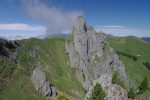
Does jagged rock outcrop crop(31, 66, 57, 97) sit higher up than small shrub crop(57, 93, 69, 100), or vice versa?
jagged rock outcrop crop(31, 66, 57, 97)

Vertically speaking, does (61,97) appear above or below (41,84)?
below

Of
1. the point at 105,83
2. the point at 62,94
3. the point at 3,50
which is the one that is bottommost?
the point at 62,94

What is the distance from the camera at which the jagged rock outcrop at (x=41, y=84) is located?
17607cm

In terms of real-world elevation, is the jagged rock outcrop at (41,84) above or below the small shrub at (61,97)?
above

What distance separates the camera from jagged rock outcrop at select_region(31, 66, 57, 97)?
176075mm

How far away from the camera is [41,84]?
180m

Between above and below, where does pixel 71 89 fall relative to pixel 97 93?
below

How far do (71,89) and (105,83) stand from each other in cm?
3812

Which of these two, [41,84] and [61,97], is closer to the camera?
[61,97]

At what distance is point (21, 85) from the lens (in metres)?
165

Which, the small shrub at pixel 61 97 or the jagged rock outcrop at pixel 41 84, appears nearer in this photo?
the jagged rock outcrop at pixel 41 84

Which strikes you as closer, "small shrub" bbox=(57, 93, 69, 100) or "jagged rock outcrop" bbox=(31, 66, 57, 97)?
"jagged rock outcrop" bbox=(31, 66, 57, 97)

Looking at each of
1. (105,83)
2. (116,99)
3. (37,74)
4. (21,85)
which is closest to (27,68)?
(37,74)

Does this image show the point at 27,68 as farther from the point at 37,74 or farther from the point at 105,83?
the point at 105,83
